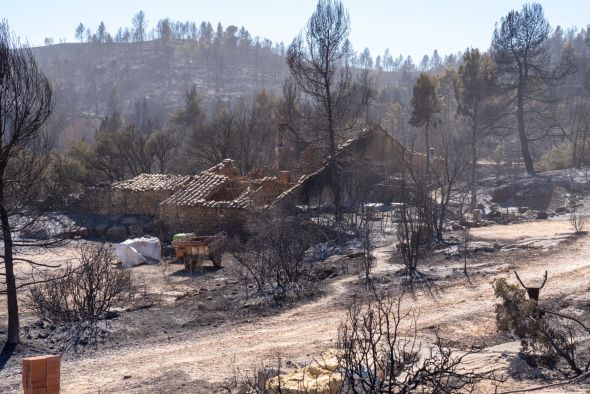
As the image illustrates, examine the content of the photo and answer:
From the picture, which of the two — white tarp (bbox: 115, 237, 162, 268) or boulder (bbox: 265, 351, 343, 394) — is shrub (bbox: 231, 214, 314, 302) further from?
boulder (bbox: 265, 351, 343, 394)

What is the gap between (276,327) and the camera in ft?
38.2

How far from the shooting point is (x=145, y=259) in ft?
67.9

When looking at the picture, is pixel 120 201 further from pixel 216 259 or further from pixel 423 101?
pixel 423 101

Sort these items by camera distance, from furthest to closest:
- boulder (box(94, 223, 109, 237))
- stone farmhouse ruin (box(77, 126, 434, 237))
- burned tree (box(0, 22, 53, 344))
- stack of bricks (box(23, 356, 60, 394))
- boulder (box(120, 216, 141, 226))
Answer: boulder (box(120, 216, 141, 226)), boulder (box(94, 223, 109, 237)), stone farmhouse ruin (box(77, 126, 434, 237)), burned tree (box(0, 22, 53, 344)), stack of bricks (box(23, 356, 60, 394))

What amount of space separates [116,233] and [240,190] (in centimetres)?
527

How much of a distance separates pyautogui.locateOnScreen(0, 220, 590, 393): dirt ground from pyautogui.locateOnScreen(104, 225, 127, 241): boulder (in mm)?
9650

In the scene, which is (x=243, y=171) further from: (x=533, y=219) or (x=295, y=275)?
(x=295, y=275)

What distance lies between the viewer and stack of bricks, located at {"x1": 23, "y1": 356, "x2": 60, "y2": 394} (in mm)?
6984

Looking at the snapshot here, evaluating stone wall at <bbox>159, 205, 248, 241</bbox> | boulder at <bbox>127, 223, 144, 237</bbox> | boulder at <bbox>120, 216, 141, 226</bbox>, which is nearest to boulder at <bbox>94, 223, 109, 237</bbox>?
boulder at <bbox>120, 216, 141, 226</bbox>

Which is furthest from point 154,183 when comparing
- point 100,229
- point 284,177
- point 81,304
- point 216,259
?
point 81,304

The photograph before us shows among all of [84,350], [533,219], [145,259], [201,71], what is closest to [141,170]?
[145,259]

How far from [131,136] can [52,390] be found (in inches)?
1418

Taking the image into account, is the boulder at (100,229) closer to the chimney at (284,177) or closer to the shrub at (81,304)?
the chimney at (284,177)

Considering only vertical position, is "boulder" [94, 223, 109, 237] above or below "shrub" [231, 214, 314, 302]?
below
